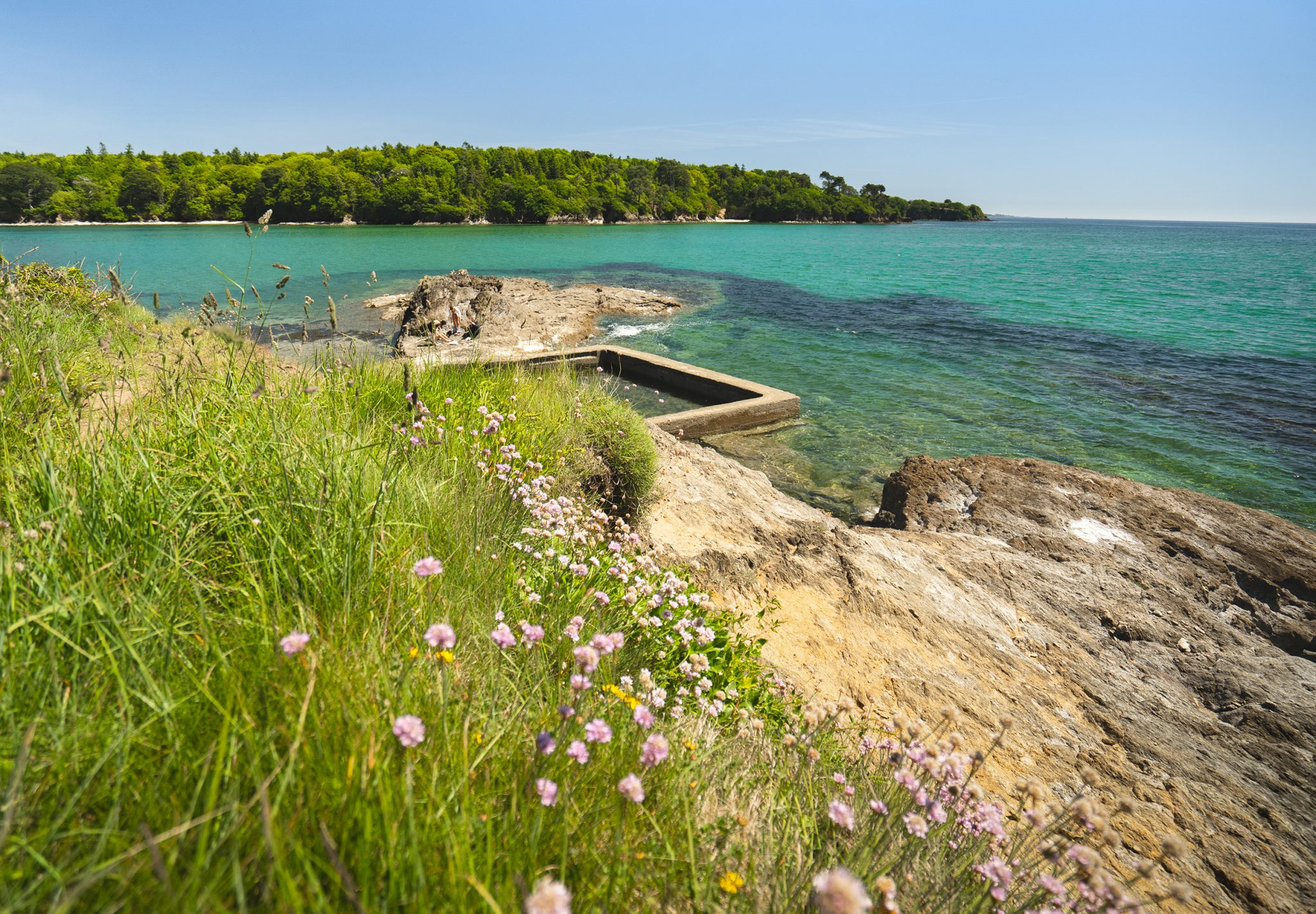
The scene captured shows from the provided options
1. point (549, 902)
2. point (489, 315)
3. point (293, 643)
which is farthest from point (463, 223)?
point (549, 902)

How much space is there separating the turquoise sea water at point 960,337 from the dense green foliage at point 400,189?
82.4ft

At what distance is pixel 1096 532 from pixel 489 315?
16.0m

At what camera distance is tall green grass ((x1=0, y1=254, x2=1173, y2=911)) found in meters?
1.24

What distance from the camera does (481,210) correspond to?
9669 centimetres

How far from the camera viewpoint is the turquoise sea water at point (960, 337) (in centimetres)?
1113

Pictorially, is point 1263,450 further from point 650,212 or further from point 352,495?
point 650,212

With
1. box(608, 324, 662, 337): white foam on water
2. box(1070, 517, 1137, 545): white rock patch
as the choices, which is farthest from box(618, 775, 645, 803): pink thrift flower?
box(608, 324, 662, 337): white foam on water

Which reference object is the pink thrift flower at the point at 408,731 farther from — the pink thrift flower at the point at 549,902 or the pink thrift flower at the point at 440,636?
the pink thrift flower at the point at 549,902

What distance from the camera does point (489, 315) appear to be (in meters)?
18.8

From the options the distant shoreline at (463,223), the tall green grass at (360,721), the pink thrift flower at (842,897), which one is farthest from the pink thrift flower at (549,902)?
the distant shoreline at (463,223)

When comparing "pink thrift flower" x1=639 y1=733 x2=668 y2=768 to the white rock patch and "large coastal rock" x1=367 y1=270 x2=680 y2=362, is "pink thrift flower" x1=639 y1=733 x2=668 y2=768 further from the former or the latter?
"large coastal rock" x1=367 y1=270 x2=680 y2=362

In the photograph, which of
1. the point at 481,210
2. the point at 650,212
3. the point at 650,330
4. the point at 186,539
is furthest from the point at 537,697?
the point at 650,212

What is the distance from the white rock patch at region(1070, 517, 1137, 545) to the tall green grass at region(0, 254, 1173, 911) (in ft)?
14.0

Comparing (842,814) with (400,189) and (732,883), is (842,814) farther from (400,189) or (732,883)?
(400,189)
